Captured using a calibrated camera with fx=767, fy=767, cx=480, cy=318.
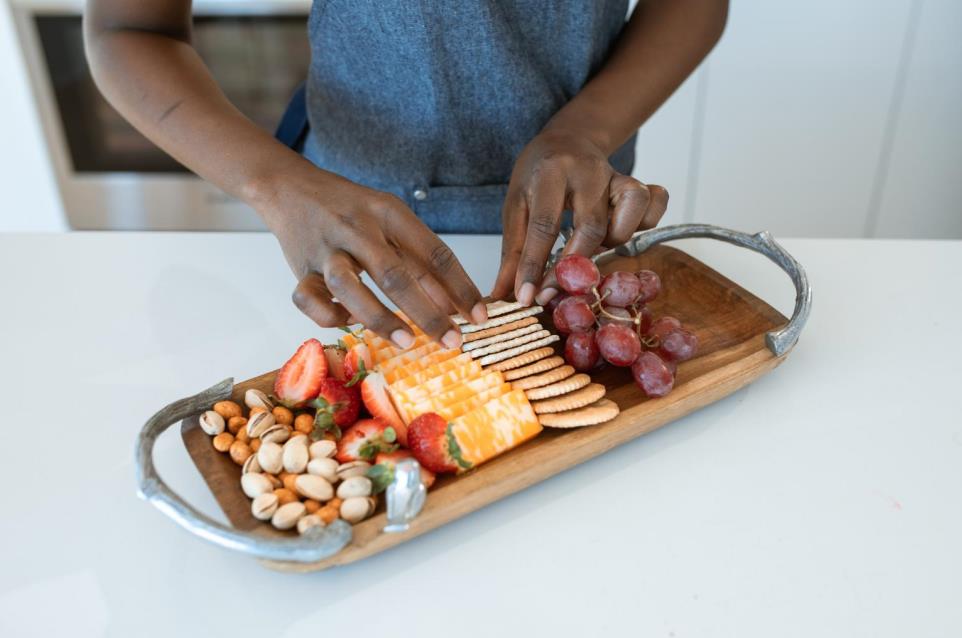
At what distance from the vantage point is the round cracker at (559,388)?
2.79 ft

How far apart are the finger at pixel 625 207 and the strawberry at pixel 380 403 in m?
0.36

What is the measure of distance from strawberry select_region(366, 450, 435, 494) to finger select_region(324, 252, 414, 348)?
0.41ft

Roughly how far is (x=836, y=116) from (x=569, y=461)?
208 centimetres

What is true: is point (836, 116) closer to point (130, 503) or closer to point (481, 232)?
point (481, 232)

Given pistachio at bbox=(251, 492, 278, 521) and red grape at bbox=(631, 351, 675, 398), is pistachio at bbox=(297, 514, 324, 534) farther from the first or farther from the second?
red grape at bbox=(631, 351, 675, 398)

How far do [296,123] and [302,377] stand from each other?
0.70 meters

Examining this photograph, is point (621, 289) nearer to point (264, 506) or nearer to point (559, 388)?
point (559, 388)

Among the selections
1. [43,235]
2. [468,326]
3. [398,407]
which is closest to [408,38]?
[468,326]

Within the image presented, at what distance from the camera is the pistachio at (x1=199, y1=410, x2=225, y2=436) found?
2.68 feet

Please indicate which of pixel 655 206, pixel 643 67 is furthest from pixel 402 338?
pixel 643 67

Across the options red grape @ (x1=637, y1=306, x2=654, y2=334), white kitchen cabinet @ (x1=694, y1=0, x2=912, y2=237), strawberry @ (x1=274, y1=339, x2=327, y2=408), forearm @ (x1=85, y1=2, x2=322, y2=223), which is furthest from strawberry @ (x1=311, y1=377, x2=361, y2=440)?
white kitchen cabinet @ (x1=694, y1=0, x2=912, y2=237)

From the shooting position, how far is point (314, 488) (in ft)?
2.44

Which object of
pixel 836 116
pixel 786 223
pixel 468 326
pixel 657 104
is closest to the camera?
pixel 468 326

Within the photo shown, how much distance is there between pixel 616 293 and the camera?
3.09ft
